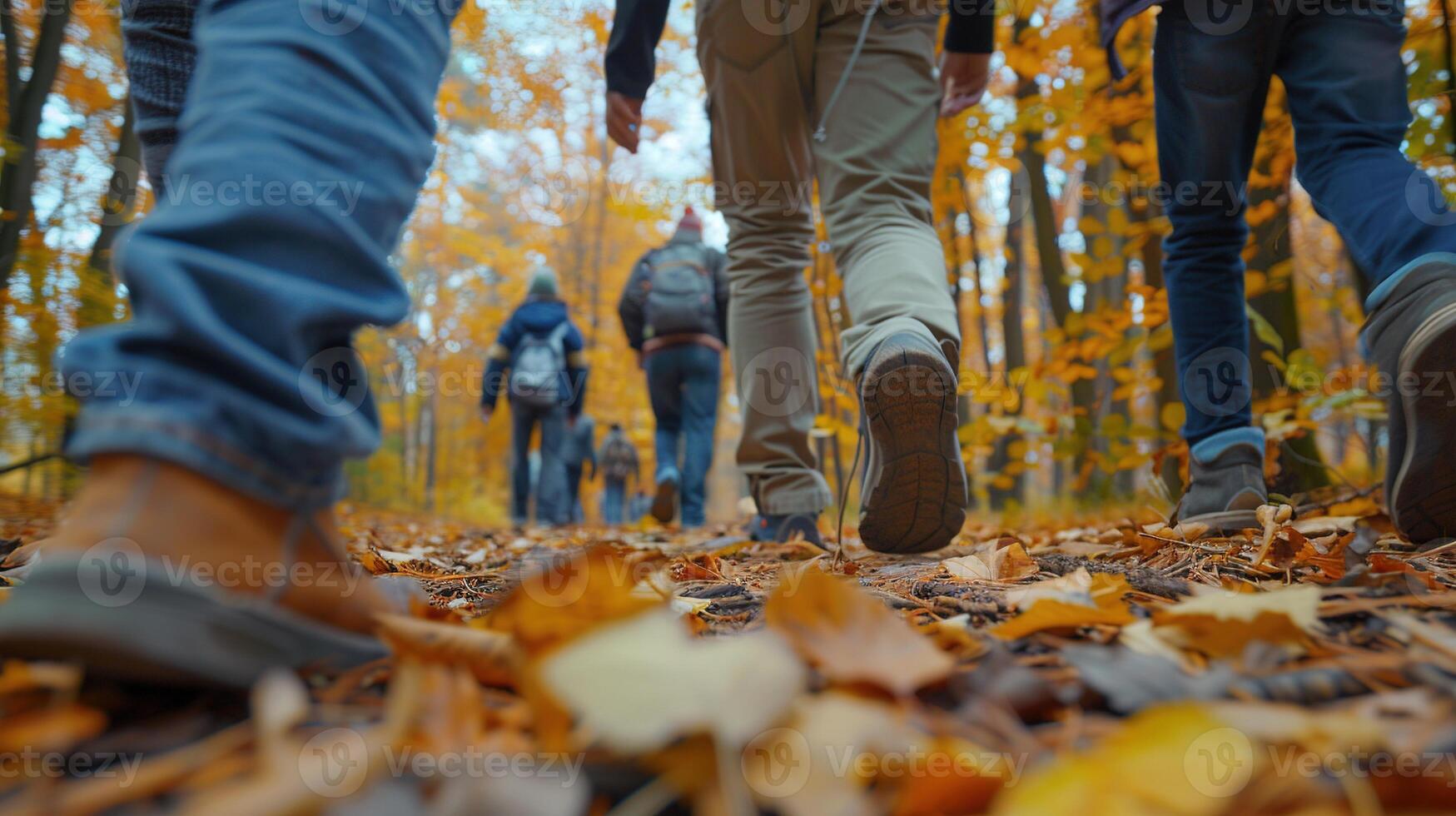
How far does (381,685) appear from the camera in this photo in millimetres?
654

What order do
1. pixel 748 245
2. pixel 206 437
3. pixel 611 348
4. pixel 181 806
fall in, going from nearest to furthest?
pixel 181 806 → pixel 206 437 → pixel 748 245 → pixel 611 348

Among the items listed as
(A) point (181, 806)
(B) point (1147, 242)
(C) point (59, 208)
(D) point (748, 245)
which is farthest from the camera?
(C) point (59, 208)

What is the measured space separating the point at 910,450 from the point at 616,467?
917cm

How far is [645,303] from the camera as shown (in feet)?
20.2

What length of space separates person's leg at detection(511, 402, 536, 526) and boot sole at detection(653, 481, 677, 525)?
1120 mm

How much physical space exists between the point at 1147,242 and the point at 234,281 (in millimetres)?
4041

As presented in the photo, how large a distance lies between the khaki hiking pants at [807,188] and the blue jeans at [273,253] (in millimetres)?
1010

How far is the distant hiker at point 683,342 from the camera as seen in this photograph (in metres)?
5.94

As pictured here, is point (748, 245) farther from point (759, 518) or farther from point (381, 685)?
point (381, 685)

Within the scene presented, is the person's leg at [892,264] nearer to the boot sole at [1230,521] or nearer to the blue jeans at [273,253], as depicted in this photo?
the boot sole at [1230,521]

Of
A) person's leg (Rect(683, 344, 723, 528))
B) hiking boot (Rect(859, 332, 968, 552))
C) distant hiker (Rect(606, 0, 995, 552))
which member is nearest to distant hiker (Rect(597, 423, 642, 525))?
person's leg (Rect(683, 344, 723, 528))

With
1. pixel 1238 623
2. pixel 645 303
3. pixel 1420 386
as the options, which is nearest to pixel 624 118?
pixel 1420 386

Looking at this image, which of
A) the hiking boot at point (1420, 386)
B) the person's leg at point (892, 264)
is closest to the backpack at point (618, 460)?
the person's leg at point (892, 264)

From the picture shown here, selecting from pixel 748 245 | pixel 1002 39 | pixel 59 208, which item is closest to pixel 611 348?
pixel 59 208
